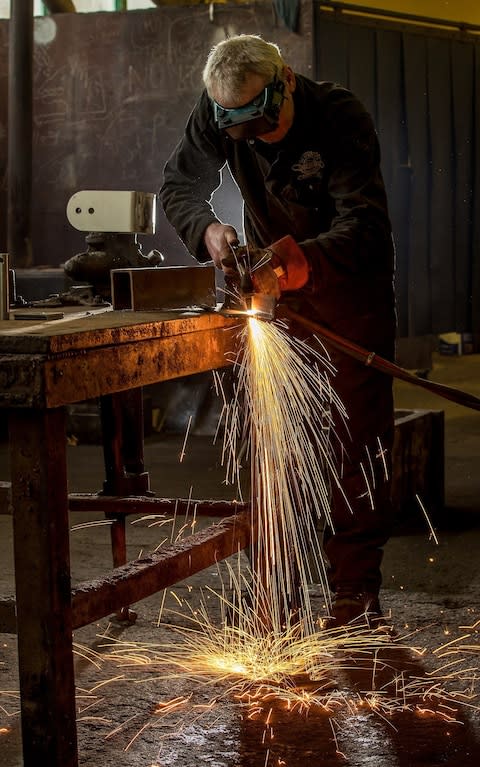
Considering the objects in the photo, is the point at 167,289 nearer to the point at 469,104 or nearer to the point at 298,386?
the point at 298,386

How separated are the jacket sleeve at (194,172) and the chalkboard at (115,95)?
→ 3.53 meters

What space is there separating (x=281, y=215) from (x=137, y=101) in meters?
4.36

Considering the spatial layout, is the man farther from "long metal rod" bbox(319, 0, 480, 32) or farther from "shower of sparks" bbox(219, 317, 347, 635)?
"long metal rod" bbox(319, 0, 480, 32)

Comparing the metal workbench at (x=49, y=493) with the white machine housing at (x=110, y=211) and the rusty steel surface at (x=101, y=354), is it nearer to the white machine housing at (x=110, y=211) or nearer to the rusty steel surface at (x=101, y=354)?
the rusty steel surface at (x=101, y=354)

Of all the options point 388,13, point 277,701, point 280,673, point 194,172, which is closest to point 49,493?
point 277,701

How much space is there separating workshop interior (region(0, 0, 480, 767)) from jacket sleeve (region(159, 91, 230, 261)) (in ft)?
0.60

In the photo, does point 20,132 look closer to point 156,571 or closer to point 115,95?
point 115,95

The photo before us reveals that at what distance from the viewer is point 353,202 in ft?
9.39

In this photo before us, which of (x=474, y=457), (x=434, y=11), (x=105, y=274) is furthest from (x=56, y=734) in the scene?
(x=434, y=11)

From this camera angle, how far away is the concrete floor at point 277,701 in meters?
2.41

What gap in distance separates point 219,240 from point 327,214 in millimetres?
402

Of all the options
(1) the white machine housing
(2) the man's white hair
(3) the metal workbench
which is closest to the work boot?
(3) the metal workbench

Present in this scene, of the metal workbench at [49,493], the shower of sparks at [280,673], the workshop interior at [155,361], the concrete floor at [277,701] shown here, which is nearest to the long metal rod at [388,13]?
the workshop interior at [155,361]

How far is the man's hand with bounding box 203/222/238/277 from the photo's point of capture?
108 inches
